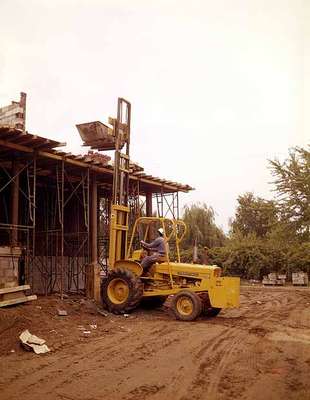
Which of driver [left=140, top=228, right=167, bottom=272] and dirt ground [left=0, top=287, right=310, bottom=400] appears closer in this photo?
dirt ground [left=0, top=287, right=310, bottom=400]

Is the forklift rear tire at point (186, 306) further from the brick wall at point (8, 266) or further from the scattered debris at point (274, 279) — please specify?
the scattered debris at point (274, 279)

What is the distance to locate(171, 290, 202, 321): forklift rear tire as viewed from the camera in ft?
37.3

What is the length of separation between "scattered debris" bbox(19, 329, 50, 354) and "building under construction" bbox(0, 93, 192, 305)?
122 inches

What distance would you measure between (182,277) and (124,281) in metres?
1.50

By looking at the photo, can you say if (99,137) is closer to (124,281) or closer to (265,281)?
(124,281)

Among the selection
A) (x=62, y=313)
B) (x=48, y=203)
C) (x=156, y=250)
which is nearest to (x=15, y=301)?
(x=62, y=313)

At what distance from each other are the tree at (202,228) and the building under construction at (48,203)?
1658cm

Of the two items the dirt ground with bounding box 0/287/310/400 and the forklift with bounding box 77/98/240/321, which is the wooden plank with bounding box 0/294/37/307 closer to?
the dirt ground with bounding box 0/287/310/400

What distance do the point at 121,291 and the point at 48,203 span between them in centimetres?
714

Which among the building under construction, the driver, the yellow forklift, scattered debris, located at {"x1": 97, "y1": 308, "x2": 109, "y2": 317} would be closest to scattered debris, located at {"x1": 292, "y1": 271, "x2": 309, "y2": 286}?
the building under construction

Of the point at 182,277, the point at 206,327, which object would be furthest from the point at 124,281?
the point at 206,327

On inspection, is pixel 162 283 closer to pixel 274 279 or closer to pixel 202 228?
pixel 274 279

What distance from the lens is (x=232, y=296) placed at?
448 inches

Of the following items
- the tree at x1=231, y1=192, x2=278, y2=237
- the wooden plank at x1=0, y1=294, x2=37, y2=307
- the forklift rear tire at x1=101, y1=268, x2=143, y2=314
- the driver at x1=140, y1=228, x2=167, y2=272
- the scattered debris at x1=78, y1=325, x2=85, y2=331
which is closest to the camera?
the scattered debris at x1=78, y1=325, x2=85, y2=331
